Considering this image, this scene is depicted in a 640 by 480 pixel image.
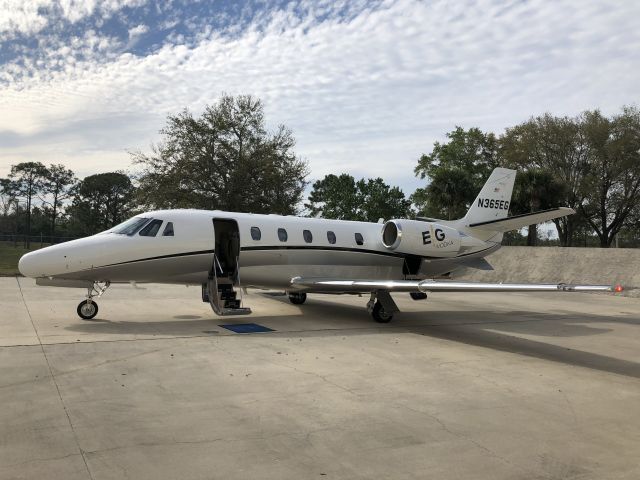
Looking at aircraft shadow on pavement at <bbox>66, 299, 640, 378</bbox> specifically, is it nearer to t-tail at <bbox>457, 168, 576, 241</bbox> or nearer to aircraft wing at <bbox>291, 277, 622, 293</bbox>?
aircraft wing at <bbox>291, 277, 622, 293</bbox>

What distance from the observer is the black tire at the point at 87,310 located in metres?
11.4

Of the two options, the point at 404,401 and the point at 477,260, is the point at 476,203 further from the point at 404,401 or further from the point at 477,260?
the point at 404,401

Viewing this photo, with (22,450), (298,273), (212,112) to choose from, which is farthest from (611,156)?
(22,450)

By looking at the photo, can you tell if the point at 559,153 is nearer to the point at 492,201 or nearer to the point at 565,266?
the point at 565,266

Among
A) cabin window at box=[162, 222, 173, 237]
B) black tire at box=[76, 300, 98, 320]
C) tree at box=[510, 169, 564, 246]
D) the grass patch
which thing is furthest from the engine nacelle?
tree at box=[510, 169, 564, 246]

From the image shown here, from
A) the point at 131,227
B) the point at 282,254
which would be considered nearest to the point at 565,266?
the point at 282,254

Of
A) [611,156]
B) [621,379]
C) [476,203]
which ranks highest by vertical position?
[611,156]

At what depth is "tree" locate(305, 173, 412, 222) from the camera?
222 feet

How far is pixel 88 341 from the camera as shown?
9094mm

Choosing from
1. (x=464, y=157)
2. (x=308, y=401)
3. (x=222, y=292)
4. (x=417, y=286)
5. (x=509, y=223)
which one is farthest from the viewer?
(x=464, y=157)

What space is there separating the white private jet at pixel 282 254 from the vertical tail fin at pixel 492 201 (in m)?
0.03

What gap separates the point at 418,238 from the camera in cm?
1530

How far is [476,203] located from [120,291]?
12.7 m

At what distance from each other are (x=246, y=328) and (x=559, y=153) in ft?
143
